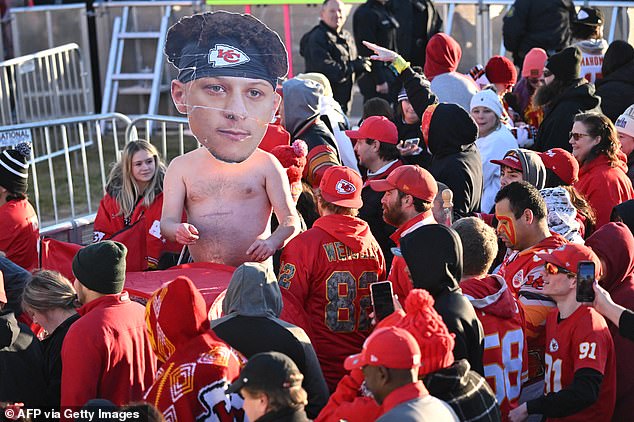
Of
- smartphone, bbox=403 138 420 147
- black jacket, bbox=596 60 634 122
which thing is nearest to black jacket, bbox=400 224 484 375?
smartphone, bbox=403 138 420 147

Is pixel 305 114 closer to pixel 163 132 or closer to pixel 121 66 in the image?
pixel 163 132

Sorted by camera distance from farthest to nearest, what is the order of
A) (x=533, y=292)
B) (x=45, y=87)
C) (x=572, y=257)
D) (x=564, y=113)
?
(x=45, y=87) < (x=564, y=113) < (x=533, y=292) < (x=572, y=257)

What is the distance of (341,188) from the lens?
16.7 ft

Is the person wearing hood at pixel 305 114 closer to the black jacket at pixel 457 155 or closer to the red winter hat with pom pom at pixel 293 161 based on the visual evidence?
the black jacket at pixel 457 155

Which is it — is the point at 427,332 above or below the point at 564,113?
above

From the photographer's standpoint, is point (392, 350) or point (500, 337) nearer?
point (392, 350)

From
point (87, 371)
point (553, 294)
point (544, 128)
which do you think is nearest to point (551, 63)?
point (544, 128)

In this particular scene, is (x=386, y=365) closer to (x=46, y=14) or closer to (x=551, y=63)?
(x=551, y=63)

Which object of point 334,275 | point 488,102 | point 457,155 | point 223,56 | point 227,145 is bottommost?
point 334,275

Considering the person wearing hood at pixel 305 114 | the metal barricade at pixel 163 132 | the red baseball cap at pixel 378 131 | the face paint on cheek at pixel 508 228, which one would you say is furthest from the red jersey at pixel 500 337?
the metal barricade at pixel 163 132

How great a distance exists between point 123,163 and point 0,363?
265 centimetres

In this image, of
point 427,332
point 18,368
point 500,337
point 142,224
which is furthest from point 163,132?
point 427,332

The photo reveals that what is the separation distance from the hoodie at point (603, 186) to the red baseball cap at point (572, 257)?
6.81 feet

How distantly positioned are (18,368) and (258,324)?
1.11m
